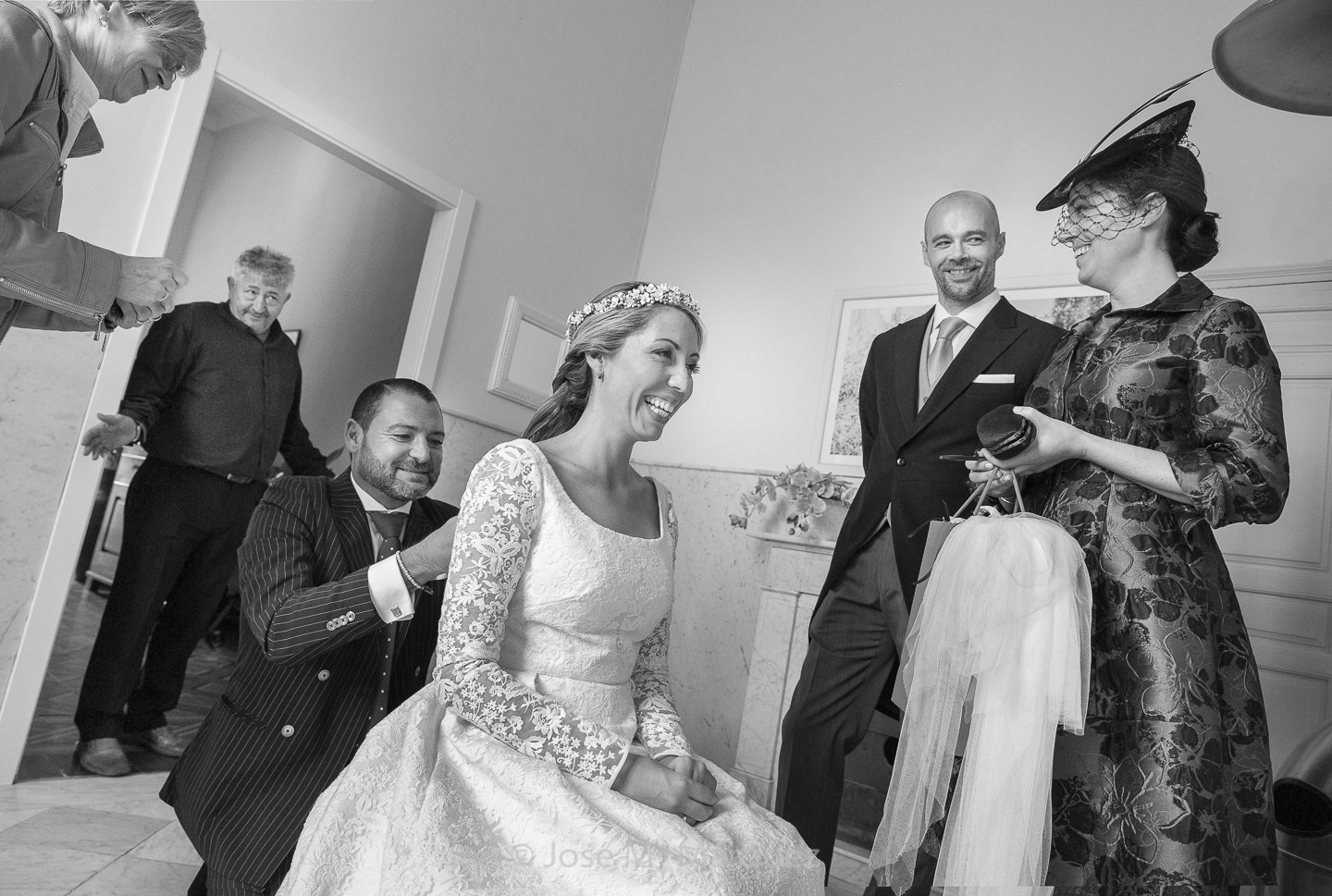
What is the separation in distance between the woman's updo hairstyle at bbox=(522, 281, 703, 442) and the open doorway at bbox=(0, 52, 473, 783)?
8.56 feet

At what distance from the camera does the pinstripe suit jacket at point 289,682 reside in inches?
69.6

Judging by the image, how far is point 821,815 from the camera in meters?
A: 2.47

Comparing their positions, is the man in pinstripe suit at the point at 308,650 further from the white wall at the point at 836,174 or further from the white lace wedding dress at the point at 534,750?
the white wall at the point at 836,174

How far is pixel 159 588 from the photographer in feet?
10.9

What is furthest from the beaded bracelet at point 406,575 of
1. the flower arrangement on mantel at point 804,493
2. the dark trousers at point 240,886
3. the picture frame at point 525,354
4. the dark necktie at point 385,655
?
the picture frame at point 525,354

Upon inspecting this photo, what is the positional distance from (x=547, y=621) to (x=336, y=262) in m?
5.61

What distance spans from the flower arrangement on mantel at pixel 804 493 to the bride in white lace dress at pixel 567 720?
2464 mm

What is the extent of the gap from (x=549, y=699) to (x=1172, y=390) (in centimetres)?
133

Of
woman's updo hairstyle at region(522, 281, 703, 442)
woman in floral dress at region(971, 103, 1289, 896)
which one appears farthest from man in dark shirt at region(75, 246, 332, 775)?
woman in floral dress at region(971, 103, 1289, 896)

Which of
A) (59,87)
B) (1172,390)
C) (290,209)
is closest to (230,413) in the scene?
(59,87)

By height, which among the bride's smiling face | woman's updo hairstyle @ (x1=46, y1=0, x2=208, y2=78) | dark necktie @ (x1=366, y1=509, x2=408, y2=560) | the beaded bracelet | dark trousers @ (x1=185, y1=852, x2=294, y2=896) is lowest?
dark trousers @ (x1=185, y1=852, x2=294, y2=896)

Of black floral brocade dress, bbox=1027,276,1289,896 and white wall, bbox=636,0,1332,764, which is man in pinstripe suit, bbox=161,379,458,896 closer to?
black floral brocade dress, bbox=1027,276,1289,896

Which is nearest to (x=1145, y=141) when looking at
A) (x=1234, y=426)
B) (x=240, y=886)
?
(x=1234, y=426)

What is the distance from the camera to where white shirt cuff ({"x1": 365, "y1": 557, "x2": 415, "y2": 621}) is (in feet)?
5.68
